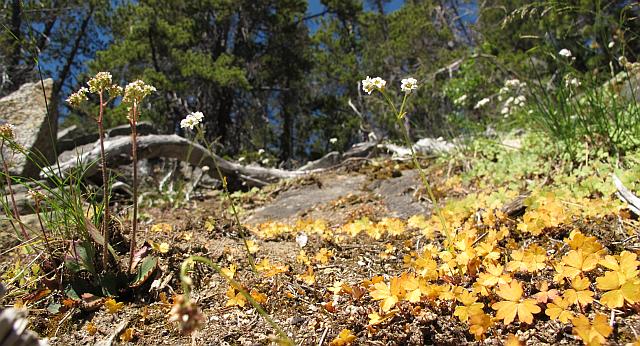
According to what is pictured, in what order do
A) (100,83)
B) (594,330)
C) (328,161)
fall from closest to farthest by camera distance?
(594,330)
(100,83)
(328,161)

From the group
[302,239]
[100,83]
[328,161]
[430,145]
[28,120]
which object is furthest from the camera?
[328,161]

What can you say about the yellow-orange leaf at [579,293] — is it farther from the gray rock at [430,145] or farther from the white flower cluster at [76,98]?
the gray rock at [430,145]

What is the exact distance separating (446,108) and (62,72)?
35.8 feet

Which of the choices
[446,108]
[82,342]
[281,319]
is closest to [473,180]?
[281,319]

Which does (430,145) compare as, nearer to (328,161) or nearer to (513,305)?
(328,161)

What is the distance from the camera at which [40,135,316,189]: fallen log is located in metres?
4.26

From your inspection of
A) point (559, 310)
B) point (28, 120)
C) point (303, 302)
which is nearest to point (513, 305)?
point (559, 310)

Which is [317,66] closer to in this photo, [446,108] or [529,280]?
[446,108]

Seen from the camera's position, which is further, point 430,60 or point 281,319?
point 430,60

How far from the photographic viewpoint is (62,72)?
11773 mm

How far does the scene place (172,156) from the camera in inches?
197

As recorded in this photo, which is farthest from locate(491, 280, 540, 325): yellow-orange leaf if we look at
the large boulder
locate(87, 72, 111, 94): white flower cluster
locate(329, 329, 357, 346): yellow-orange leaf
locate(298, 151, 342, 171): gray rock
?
locate(298, 151, 342, 171): gray rock

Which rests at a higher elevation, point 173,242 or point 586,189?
point 173,242

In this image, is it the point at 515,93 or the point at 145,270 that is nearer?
the point at 145,270
